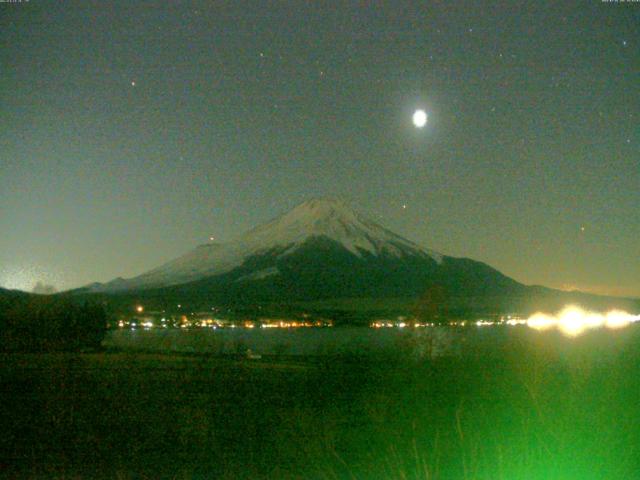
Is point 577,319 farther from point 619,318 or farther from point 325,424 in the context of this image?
point 325,424

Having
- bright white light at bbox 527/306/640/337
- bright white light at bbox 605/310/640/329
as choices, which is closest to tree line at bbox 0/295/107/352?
Result: bright white light at bbox 527/306/640/337

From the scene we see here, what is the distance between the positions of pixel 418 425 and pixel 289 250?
131m

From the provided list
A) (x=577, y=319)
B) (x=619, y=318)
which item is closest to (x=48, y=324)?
(x=577, y=319)

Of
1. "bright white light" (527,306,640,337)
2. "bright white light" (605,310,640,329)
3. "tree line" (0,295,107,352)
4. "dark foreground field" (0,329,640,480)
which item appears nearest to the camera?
"dark foreground field" (0,329,640,480)

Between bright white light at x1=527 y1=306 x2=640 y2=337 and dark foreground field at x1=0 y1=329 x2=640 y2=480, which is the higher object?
bright white light at x1=527 y1=306 x2=640 y2=337

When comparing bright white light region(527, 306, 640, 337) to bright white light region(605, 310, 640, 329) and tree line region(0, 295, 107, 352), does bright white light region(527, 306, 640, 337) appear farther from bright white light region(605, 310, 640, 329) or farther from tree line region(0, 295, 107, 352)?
tree line region(0, 295, 107, 352)

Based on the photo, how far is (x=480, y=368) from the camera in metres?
23.8

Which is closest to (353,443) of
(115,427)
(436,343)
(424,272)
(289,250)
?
(115,427)

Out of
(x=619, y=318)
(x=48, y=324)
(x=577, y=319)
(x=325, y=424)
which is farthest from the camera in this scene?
(x=577, y=319)

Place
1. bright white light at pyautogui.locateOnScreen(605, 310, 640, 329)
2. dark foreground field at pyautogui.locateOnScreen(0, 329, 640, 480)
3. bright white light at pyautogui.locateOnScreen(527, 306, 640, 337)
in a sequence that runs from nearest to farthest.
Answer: dark foreground field at pyautogui.locateOnScreen(0, 329, 640, 480) → bright white light at pyautogui.locateOnScreen(527, 306, 640, 337) → bright white light at pyautogui.locateOnScreen(605, 310, 640, 329)

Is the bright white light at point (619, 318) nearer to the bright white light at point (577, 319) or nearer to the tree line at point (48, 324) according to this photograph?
the bright white light at point (577, 319)

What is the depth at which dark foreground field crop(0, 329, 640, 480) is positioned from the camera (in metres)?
9.08

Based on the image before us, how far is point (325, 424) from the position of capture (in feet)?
42.2

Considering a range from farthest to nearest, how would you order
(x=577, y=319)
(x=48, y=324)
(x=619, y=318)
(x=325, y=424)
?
(x=577, y=319)
(x=619, y=318)
(x=48, y=324)
(x=325, y=424)
